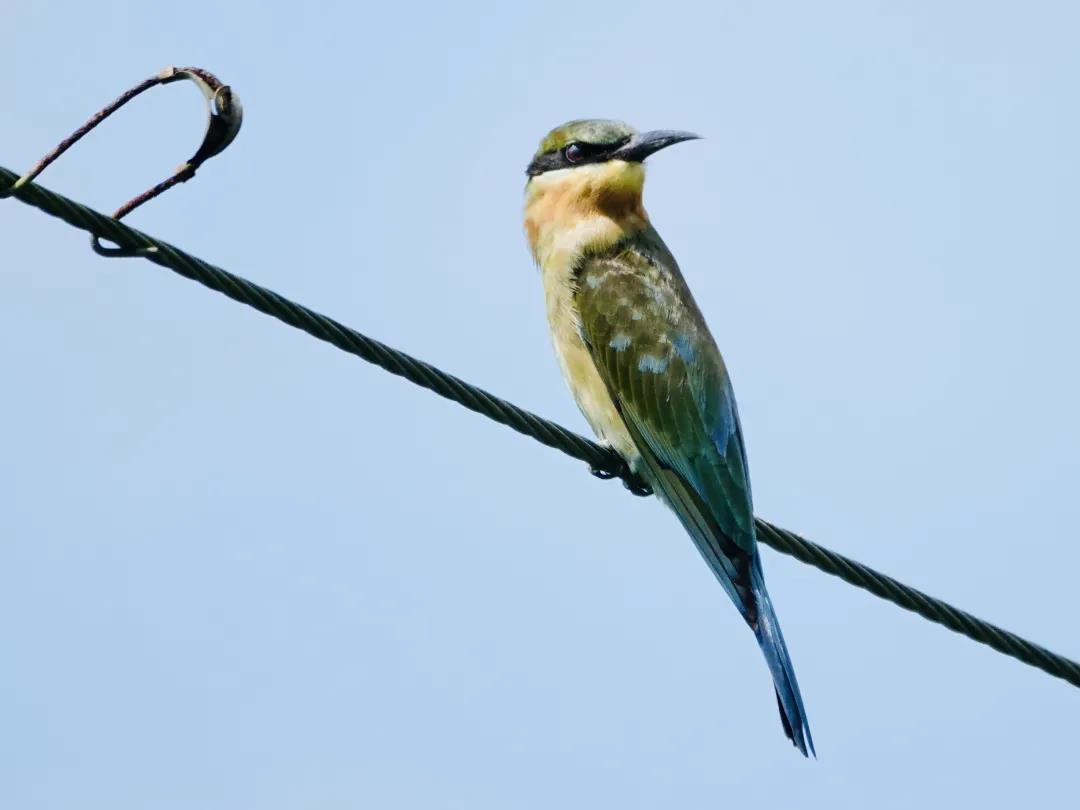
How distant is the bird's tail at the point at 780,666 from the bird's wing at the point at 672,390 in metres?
0.11

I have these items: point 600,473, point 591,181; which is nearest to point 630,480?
point 600,473

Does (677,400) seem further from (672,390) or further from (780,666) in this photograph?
(780,666)

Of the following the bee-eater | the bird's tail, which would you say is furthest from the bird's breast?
the bird's tail

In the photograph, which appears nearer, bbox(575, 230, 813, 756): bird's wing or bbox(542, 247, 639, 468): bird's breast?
bbox(575, 230, 813, 756): bird's wing

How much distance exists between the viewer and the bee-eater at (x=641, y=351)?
504 cm

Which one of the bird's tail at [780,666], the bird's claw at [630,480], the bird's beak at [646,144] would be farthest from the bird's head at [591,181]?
the bird's tail at [780,666]

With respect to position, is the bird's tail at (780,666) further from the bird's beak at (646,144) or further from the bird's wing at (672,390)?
the bird's beak at (646,144)

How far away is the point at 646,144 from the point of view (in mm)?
6336

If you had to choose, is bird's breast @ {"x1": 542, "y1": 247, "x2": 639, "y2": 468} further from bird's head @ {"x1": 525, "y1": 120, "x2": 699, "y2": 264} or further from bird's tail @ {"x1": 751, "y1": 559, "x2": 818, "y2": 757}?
bird's tail @ {"x1": 751, "y1": 559, "x2": 818, "y2": 757}

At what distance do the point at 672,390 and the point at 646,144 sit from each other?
122 cm

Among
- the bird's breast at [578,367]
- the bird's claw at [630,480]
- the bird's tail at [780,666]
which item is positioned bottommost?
the bird's tail at [780,666]

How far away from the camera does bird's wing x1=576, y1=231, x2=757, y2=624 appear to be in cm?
515

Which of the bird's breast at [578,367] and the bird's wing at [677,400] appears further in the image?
the bird's breast at [578,367]

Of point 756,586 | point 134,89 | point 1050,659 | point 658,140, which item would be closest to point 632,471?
point 756,586
